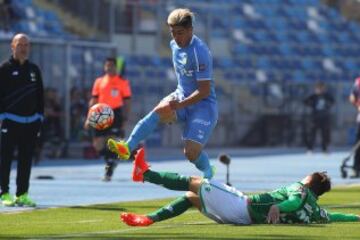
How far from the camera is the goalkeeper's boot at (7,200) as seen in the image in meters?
15.7

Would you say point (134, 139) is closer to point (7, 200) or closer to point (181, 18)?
point (181, 18)

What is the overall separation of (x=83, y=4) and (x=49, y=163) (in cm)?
765

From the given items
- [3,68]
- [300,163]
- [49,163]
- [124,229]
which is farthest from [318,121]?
[124,229]

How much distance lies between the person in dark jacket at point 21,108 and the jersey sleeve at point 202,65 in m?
3.02

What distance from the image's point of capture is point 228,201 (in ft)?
39.1

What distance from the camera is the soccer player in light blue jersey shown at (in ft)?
43.4

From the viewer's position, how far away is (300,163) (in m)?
29.0

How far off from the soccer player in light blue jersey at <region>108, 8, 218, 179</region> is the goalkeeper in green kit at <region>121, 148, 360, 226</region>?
1.13 m

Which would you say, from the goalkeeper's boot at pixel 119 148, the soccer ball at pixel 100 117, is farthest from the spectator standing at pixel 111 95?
the goalkeeper's boot at pixel 119 148

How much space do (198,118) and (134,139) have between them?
30.3 inches

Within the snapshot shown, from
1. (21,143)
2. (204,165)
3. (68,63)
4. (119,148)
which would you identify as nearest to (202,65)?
(119,148)

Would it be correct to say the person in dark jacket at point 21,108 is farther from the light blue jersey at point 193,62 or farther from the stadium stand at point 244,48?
the stadium stand at point 244,48

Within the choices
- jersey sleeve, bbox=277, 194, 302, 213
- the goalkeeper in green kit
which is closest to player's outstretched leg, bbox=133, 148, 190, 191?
the goalkeeper in green kit

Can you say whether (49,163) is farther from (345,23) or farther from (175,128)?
(345,23)
